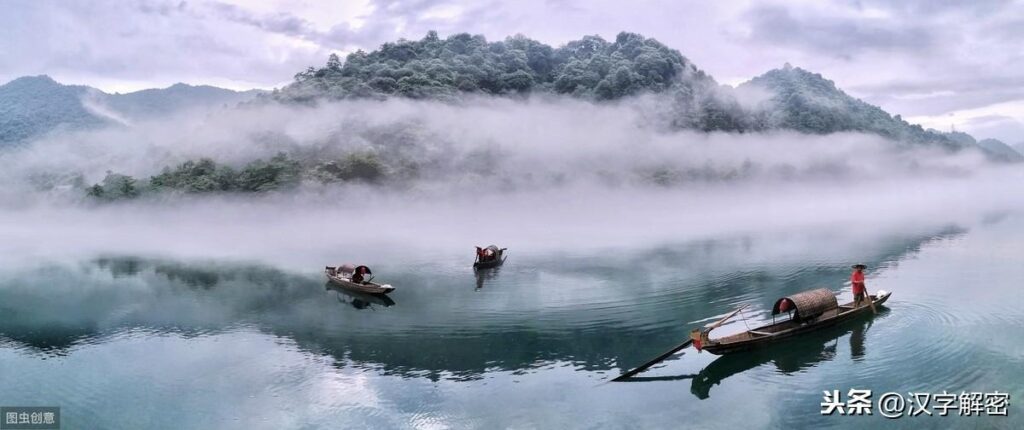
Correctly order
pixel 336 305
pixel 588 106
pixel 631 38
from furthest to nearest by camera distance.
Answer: pixel 631 38
pixel 588 106
pixel 336 305

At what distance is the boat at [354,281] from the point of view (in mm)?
40906

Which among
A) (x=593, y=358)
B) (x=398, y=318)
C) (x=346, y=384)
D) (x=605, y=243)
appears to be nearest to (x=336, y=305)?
(x=398, y=318)

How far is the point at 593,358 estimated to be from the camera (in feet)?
92.5

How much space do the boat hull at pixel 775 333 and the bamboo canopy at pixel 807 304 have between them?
58 cm

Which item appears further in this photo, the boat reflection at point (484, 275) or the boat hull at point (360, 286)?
the boat reflection at point (484, 275)

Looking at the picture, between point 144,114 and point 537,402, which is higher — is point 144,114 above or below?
above

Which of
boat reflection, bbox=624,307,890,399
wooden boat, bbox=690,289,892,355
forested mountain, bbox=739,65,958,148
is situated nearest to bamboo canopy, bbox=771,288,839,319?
wooden boat, bbox=690,289,892,355

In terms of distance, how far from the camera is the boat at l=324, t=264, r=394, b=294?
4091cm

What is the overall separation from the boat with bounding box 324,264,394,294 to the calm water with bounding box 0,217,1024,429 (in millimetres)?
918

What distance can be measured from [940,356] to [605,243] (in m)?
36.4

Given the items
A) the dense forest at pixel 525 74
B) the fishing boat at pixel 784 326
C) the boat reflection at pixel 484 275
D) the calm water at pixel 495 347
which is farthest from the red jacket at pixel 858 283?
the dense forest at pixel 525 74

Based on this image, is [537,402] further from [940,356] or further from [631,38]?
[631,38]

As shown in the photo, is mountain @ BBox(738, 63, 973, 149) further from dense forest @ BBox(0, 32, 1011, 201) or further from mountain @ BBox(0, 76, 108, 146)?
mountain @ BBox(0, 76, 108, 146)

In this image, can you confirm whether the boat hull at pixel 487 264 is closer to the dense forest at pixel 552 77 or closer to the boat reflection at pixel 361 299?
the boat reflection at pixel 361 299
